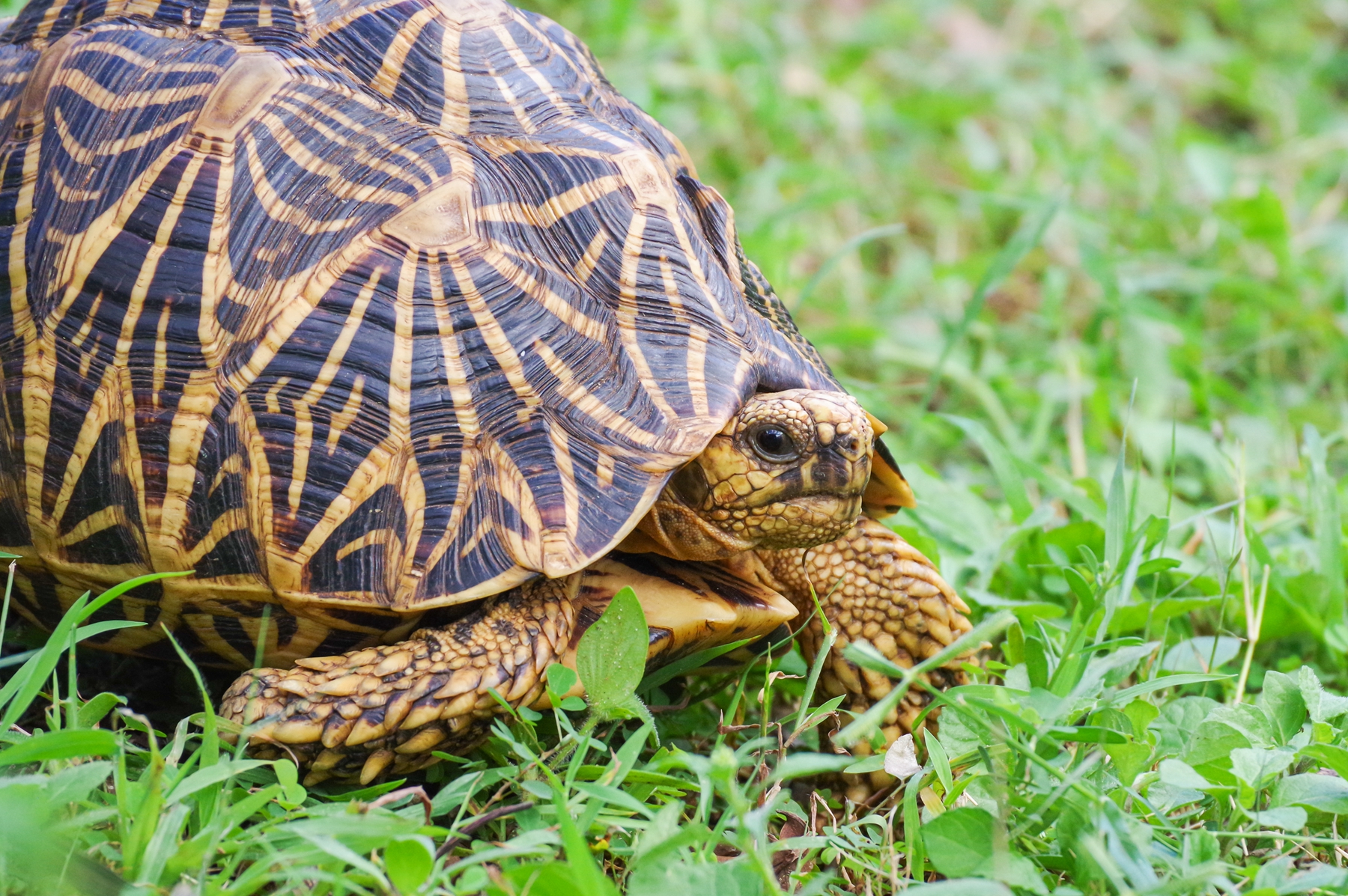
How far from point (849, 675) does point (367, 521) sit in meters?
0.96

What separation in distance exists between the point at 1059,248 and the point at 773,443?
9.66ft

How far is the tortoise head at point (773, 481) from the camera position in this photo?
196 cm

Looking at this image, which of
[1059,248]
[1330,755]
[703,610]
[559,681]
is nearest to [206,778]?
[559,681]

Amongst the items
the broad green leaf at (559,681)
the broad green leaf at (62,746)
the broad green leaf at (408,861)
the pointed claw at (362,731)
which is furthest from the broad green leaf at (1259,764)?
the broad green leaf at (62,746)

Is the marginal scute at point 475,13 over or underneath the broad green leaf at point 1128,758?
over

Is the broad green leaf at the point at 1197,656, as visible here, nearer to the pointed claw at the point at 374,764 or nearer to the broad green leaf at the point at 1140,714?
the broad green leaf at the point at 1140,714

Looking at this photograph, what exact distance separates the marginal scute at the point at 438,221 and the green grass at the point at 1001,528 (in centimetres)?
83

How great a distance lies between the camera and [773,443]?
1964 mm

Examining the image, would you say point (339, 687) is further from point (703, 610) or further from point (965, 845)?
point (965, 845)

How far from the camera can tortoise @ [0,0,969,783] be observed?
184 cm

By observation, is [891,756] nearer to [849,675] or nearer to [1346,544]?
[849,675]

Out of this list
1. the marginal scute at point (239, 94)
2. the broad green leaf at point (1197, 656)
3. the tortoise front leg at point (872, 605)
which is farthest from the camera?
the broad green leaf at point (1197, 656)

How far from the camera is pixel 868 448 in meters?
2.01

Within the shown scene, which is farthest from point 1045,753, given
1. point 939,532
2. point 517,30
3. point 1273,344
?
point 1273,344
